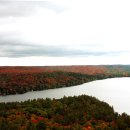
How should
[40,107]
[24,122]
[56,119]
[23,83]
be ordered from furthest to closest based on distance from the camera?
[23,83] → [40,107] → [56,119] → [24,122]

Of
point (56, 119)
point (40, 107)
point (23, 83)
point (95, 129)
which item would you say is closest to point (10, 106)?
point (40, 107)

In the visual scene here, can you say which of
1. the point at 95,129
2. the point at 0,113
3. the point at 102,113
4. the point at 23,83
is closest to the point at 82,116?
the point at 102,113

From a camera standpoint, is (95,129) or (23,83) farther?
(23,83)

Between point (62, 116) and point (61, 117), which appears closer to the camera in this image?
point (61, 117)

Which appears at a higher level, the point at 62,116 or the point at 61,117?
the point at 61,117

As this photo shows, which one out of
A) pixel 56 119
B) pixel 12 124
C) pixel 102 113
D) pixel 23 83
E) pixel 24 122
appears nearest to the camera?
pixel 12 124

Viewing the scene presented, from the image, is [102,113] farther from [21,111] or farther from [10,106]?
[10,106]
